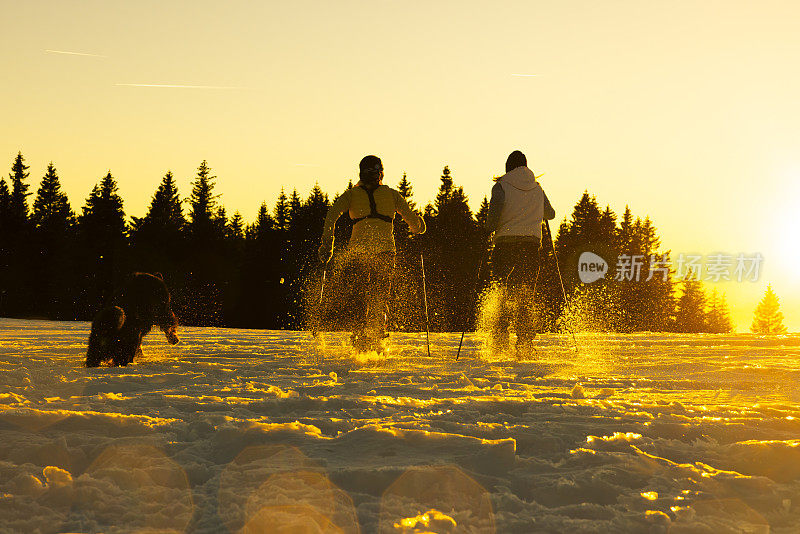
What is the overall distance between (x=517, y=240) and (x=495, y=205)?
0.49m

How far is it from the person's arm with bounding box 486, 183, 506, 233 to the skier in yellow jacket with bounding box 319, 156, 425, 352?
0.83 meters

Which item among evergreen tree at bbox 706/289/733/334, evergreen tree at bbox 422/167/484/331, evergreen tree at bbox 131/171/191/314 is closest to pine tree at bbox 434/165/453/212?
evergreen tree at bbox 422/167/484/331

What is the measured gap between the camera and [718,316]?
10375 cm

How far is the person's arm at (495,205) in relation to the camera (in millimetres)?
7973

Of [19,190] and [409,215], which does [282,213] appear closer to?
[19,190]

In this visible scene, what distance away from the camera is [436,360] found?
7.74 metres

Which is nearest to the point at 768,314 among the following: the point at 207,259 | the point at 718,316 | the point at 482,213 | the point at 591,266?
the point at 718,316

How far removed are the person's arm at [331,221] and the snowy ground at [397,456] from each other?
9.25 feet

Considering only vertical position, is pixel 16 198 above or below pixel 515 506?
above

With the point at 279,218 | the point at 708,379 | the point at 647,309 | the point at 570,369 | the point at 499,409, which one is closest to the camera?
the point at 499,409

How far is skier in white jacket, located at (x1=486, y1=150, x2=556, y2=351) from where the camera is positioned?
796 cm

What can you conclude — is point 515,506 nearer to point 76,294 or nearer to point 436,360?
point 436,360

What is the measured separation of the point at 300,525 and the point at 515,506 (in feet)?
2.47

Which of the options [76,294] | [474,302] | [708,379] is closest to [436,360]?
[474,302]
